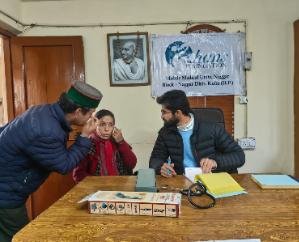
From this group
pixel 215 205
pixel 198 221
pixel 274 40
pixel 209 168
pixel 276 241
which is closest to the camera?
pixel 276 241

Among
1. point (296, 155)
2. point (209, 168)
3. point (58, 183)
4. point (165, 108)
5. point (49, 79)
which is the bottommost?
point (58, 183)

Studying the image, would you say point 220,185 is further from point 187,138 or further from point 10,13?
point 10,13

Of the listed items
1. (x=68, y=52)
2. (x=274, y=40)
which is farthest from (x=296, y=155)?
(x=68, y=52)

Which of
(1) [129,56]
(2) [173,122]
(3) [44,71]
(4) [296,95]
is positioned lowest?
(2) [173,122]

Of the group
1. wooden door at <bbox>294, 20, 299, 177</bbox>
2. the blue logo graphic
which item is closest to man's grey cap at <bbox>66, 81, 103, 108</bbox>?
the blue logo graphic

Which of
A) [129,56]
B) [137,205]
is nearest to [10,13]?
[129,56]

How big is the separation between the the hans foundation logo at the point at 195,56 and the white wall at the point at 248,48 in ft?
0.54

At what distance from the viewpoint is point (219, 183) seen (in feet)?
4.91

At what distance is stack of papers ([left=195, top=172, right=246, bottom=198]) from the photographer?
1414mm

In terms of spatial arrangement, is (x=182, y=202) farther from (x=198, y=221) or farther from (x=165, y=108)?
(x=165, y=108)

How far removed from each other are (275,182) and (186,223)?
2.16 feet

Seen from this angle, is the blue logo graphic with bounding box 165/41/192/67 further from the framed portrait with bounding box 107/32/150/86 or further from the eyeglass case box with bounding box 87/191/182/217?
the eyeglass case box with bounding box 87/191/182/217

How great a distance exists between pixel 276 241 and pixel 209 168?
78 cm

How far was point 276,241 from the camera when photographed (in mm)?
966
